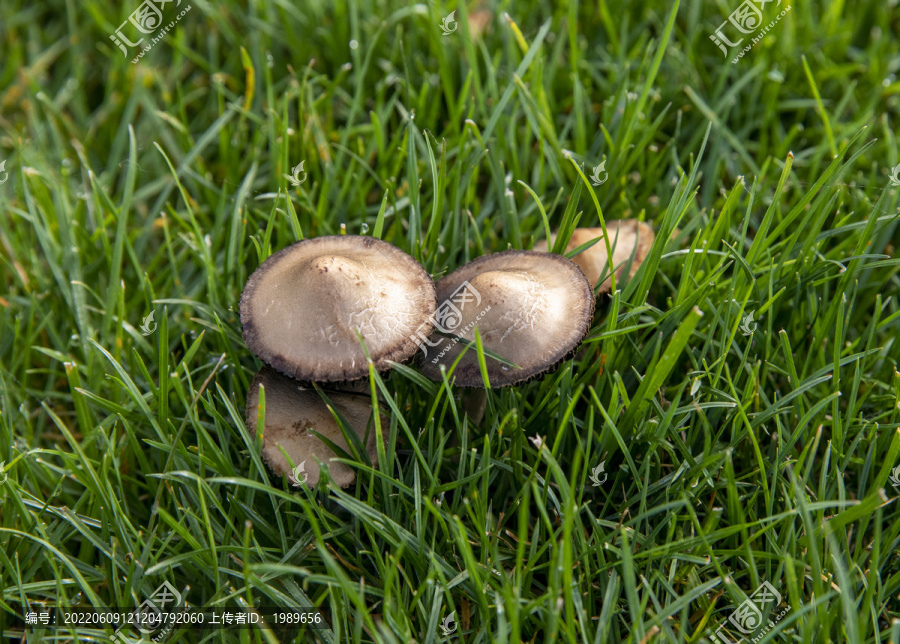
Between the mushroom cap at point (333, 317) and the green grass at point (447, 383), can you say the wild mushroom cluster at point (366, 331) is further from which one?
the green grass at point (447, 383)

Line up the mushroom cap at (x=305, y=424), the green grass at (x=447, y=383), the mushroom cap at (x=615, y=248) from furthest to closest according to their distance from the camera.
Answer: the mushroom cap at (x=615, y=248)
the mushroom cap at (x=305, y=424)
the green grass at (x=447, y=383)

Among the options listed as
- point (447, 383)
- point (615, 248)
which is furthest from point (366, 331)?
point (615, 248)

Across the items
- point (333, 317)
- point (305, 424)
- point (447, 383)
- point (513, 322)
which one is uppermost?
point (333, 317)

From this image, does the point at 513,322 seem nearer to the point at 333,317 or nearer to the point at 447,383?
the point at 447,383

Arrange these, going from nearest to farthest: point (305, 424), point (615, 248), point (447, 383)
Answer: point (447, 383)
point (305, 424)
point (615, 248)

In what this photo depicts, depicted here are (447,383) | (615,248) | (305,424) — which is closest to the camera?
(447,383)

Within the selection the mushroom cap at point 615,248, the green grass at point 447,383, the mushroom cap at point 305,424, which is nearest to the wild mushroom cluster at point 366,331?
the mushroom cap at point 305,424

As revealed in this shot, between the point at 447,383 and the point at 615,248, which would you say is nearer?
the point at 447,383
